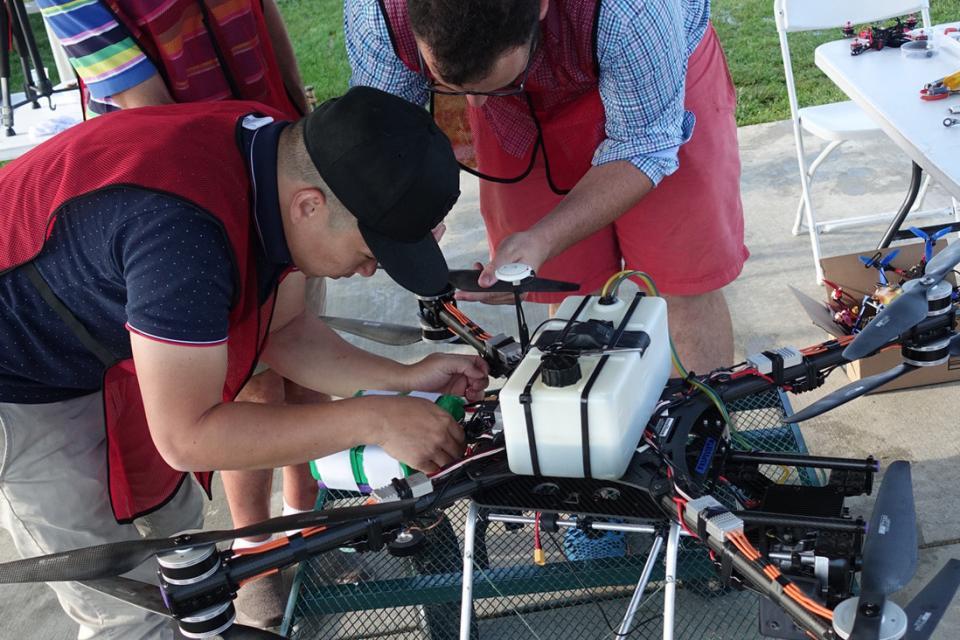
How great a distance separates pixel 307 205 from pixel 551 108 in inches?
42.6

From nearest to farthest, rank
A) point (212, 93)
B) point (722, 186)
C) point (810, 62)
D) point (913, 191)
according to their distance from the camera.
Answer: point (212, 93) → point (722, 186) → point (913, 191) → point (810, 62)

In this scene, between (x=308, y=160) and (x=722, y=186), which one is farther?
(x=722, y=186)

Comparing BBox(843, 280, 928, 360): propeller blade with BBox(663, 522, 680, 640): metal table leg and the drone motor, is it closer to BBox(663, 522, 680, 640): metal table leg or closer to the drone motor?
BBox(663, 522, 680, 640): metal table leg

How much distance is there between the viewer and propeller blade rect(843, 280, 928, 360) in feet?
6.24

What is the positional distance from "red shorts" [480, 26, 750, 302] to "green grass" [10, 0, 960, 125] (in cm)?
332

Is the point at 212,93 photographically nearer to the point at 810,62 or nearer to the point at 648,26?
the point at 648,26

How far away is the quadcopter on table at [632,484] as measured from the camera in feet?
5.65

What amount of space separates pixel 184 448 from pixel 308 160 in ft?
1.87

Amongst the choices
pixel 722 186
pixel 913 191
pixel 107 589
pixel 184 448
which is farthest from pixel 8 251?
pixel 913 191

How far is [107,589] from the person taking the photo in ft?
6.25

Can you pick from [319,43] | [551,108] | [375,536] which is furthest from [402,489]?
[319,43]

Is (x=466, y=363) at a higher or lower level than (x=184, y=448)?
lower

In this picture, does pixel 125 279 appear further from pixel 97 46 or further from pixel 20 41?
pixel 20 41

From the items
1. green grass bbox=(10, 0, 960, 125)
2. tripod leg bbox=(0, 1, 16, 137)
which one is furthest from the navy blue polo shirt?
green grass bbox=(10, 0, 960, 125)
